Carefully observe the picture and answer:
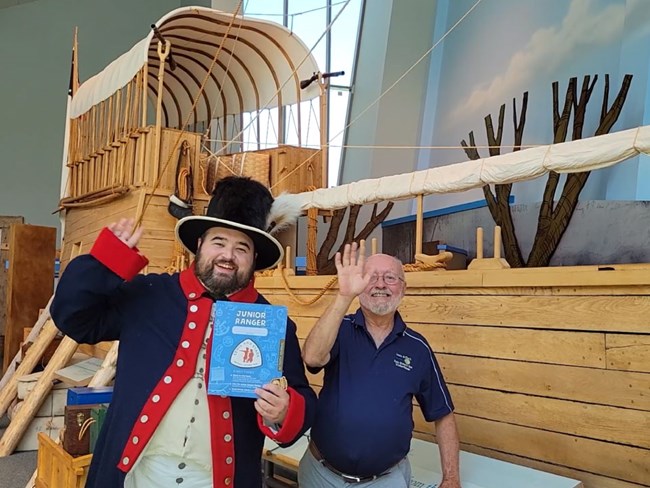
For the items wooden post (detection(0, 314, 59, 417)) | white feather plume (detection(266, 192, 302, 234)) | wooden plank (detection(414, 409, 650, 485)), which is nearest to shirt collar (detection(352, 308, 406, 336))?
white feather plume (detection(266, 192, 302, 234))

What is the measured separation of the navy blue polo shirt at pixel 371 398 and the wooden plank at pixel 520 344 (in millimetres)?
666

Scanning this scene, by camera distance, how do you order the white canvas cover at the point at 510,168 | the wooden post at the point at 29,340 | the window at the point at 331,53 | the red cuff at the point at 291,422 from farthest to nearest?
1. the window at the point at 331,53
2. the wooden post at the point at 29,340
3. the white canvas cover at the point at 510,168
4. the red cuff at the point at 291,422

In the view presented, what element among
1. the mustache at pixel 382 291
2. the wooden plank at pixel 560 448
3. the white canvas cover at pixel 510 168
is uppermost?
the white canvas cover at pixel 510 168

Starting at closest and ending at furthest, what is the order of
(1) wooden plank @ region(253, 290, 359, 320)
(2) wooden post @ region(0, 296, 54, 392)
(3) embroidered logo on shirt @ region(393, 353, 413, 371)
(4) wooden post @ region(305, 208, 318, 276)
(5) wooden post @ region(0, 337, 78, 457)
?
(3) embroidered logo on shirt @ region(393, 353, 413, 371), (1) wooden plank @ region(253, 290, 359, 320), (4) wooden post @ region(305, 208, 318, 276), (5) wooden post @ region(0, 337, 78, 457), (2) wooden post @ region(0, 296, 54, 392)

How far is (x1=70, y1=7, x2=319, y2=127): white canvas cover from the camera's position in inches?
260

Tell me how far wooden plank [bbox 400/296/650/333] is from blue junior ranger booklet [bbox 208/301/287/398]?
4.83ft

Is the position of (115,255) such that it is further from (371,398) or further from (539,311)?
(539,311)

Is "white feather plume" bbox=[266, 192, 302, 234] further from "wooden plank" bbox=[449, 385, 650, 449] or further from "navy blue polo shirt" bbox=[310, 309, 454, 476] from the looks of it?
"wooden plank" bbox=[449, 385, 650, 449]

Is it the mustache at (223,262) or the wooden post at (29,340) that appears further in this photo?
the wooden post at (29,340)

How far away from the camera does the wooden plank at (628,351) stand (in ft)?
7.58

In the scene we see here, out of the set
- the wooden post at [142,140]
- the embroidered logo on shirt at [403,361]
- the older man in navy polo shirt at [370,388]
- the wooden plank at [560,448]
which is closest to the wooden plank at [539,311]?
the wooden plank at [560,448]

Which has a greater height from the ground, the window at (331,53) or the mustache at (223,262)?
the window at (331,53)

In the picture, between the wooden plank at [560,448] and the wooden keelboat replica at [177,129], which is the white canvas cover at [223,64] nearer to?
the wooden keelboat replica at [177,129]

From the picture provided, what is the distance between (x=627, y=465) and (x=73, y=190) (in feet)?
23.2
